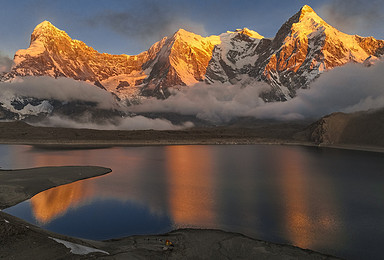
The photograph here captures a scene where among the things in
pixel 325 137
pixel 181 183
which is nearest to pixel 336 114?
pixel 325 137

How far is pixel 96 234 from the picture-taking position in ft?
87.9

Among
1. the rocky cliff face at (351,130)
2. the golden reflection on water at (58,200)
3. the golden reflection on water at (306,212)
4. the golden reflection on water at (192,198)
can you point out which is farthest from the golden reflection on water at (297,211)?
the rocky cliff face at (351,130)

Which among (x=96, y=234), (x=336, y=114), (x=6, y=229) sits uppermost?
(x=336, y=114)

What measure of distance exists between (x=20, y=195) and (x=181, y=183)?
84.7 feet

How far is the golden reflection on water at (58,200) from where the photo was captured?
107ft

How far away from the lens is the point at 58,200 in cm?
3853

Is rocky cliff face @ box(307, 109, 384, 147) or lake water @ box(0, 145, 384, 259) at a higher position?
rocky cliff face @ box(307, 109, 384, 147)

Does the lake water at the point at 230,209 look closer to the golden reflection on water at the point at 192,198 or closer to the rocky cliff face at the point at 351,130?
the golden reflection on water at the point at 192,198

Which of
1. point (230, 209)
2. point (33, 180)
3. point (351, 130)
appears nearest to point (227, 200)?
point (230, 209)

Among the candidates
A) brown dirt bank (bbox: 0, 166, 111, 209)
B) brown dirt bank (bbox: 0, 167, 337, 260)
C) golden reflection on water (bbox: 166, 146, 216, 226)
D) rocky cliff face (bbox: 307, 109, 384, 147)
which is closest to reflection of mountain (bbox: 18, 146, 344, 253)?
golden reflection on water (bbox: 166, 146, 216, 226)

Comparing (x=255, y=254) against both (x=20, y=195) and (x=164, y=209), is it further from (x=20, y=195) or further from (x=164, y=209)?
(x=20, y=195)

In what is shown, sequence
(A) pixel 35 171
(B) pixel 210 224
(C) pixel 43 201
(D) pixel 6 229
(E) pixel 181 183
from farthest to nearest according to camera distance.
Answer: (A) pixel 35 171
(E) pixel 181 183
(C) pixel 43 201
(B) pixel 210 224
(D) pixel 6 229

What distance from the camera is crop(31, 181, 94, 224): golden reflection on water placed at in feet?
107

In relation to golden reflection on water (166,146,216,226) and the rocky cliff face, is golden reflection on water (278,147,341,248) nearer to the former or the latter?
golden reflection on water (166,146,216,226)
